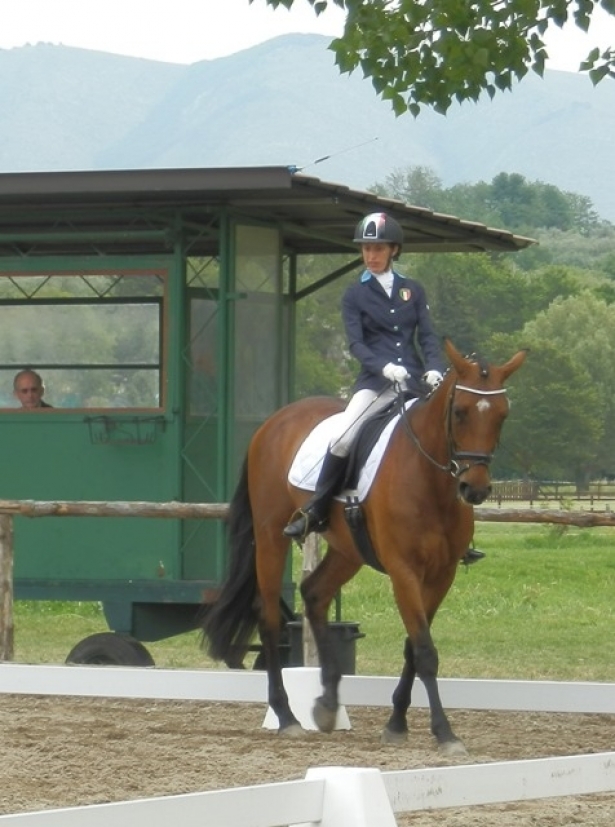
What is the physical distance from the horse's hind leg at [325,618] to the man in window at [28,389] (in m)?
4.28

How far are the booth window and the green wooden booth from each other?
0.04 feet

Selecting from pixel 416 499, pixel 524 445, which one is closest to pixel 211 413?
pixel 416 499

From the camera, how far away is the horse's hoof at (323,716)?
27.3 feet

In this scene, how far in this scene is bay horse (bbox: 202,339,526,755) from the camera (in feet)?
24.8

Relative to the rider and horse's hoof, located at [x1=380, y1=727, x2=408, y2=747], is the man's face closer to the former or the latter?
the rider

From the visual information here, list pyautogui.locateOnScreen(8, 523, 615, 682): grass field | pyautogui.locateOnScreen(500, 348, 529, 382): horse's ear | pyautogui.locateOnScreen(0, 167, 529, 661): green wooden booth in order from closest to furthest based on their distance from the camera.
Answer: pyautogui.locateOnScreen(500, 348, 529, 382): horse's ear → pyautogui.locateOnScreen(0, 167, 529, 661): green wooden booth → pyautogui.locateOnScreen(8, 523, 615, 682): grass field

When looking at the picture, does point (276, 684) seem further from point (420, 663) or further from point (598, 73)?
point (598, 73)

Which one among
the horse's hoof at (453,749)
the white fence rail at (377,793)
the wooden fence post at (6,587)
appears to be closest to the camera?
the white fence rail at (377,793)

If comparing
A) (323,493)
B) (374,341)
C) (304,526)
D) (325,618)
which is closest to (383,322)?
(374,341)

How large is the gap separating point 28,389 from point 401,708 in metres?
5.28

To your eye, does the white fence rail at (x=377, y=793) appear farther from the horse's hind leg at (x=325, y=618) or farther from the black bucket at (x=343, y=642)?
the black bucket at (x=343, y=642)

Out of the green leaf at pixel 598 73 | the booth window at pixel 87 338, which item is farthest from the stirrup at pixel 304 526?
the booth window at pixel 87 338

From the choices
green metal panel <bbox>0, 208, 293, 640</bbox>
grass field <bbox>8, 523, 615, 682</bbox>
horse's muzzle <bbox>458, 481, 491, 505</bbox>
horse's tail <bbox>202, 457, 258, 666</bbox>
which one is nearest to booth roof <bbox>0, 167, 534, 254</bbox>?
green metal panel <bbox>0, 208, 293, 640</bbox>

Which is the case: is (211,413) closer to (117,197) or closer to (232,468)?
(232,468)
